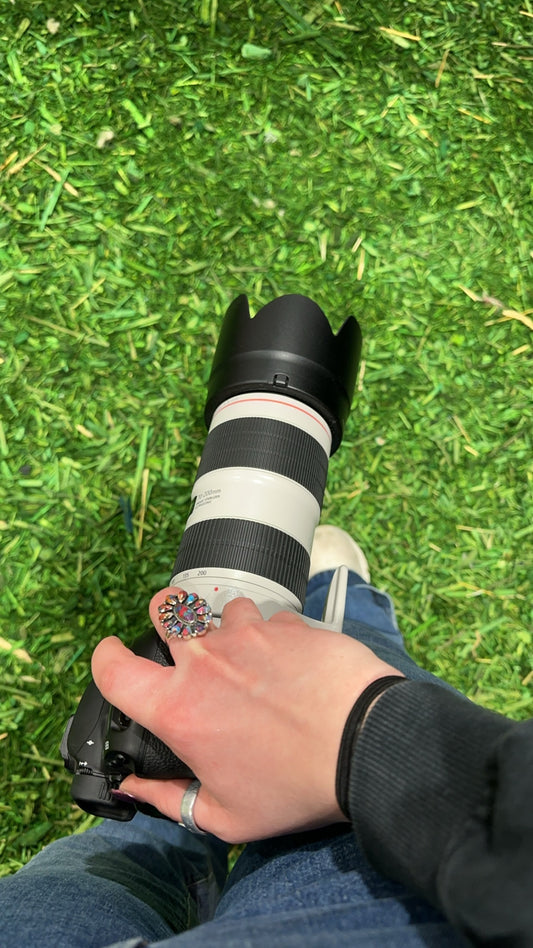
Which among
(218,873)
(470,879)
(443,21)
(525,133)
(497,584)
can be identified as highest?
(443,21)

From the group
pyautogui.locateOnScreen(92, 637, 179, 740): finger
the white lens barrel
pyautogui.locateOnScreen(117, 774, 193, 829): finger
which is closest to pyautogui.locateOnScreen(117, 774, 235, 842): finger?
pyautogui.locateOnScreen(117, 774, 193, 829): finger

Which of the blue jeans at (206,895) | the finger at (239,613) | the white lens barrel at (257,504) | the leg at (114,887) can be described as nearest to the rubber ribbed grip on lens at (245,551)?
the white lens barrel at (257,504)

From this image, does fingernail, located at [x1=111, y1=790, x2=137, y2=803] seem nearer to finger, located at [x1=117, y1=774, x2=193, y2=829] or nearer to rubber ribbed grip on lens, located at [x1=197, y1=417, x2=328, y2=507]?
finger, located at [x1=117, y1=774, x2=193, y2=829]

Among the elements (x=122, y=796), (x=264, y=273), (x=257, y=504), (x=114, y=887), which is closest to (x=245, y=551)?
(x=257, y=504)

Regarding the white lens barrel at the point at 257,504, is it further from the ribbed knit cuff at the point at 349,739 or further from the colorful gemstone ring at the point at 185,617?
the ribbed knit cuff at the point at 349,739

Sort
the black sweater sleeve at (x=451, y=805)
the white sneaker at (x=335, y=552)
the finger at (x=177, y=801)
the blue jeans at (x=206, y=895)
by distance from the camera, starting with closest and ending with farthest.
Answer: the black sweater sleeve at (x=451, y=805) → the blue jeans at (x=206, y=895) → the finger at (x=177, y=801) → the white sneaker at (x=335, y=552)

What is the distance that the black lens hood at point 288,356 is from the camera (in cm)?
110

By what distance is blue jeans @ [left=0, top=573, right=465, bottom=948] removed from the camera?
694 mm

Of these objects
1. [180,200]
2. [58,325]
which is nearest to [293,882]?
[58,325]

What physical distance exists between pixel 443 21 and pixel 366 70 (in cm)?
24

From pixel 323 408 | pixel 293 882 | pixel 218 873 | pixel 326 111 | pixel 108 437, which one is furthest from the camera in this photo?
pixel 326 111

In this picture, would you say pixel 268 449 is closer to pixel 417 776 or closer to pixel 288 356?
pixel 288 356

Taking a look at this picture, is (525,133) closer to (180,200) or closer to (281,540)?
(180,200)

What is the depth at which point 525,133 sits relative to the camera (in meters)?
1.75
